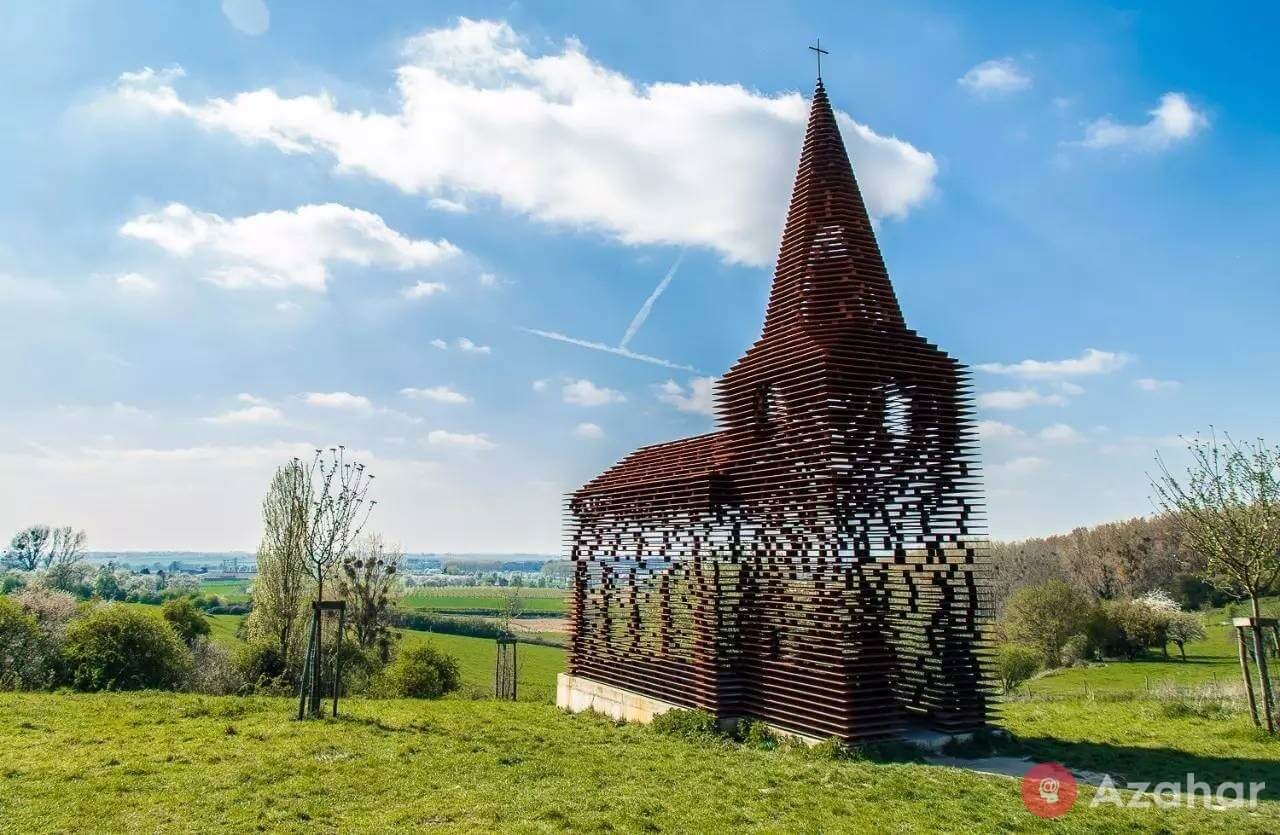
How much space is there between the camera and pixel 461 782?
10.3 metres

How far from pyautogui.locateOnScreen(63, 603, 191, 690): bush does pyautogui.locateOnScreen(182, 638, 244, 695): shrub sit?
1.68 ft

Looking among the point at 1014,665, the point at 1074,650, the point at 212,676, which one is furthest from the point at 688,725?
the point at 1074,650

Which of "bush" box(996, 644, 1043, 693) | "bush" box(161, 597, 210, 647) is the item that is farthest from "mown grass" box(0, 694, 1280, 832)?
"bush" box(996, 644, 1043, 693)

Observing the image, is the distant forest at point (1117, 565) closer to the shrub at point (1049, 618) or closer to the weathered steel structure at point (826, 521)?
the shrub at point (1049, 618)

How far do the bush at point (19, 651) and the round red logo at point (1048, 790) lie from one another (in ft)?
68.7

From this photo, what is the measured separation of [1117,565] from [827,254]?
201 ft

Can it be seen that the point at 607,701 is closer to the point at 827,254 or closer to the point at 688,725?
the point at 688,725

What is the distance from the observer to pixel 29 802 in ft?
29.0

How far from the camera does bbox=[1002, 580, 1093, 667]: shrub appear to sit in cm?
3625

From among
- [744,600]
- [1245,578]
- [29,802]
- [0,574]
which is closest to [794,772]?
[744,600]

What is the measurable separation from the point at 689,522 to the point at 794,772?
5.80m

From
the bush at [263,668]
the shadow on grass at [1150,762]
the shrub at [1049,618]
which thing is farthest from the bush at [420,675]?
the shrub at [1049,618]

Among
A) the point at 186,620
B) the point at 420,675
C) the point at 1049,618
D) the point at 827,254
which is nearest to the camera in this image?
the point at 827,254

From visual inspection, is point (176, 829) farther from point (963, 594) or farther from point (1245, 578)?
point (1245, 578)
